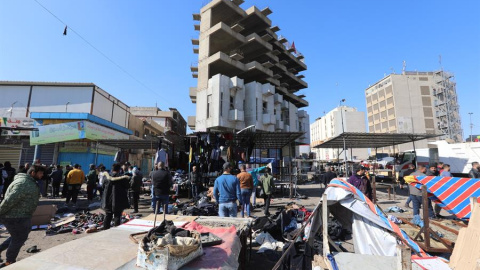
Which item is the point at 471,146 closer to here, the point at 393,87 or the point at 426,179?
the point at 426,179

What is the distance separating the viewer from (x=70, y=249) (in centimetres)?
265

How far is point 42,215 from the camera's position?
7.41 m

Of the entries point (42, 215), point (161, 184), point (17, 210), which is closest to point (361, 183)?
point (161, 184)

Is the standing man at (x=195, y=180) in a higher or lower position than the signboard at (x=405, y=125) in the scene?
lower

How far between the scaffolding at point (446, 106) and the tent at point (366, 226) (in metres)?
81.5

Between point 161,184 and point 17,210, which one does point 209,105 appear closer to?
point 161,184

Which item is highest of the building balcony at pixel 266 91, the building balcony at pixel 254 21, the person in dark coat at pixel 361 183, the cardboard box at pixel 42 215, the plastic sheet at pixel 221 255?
the building balcony at pixel 254 21

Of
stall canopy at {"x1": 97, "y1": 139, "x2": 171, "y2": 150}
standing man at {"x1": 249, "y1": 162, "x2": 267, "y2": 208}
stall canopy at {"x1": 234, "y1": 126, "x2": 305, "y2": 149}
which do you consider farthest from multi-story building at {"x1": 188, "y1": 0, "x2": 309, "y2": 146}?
standing man at {"x1": 249, "y1": 162, "x2": 267, "y2": 208}

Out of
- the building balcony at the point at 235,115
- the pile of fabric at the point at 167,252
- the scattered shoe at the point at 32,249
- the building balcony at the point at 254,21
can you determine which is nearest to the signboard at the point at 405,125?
the building balcony at the point at 254,21

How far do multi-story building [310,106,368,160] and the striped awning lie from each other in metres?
54.0

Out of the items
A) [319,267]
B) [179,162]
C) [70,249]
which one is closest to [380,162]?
[179,162]

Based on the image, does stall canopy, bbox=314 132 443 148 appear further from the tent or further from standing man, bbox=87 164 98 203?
standing man, bbox=87 164 98 203

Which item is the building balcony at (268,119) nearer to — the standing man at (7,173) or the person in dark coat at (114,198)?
the standing man at (7,173)

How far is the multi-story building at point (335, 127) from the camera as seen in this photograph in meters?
68.7
